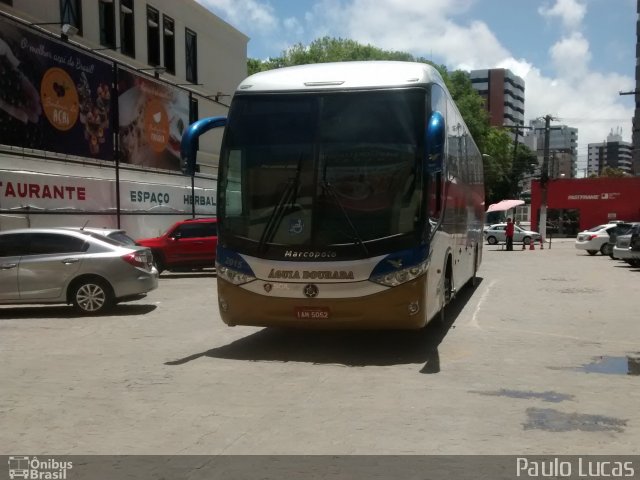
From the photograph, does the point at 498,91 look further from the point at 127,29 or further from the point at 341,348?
the point at 341,348

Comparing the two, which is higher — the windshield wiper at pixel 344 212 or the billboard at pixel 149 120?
the billboard at pixel 149 120

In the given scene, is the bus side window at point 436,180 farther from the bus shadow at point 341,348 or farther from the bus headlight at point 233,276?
the bus headlight at point 233,276

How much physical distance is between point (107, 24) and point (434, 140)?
2269cm

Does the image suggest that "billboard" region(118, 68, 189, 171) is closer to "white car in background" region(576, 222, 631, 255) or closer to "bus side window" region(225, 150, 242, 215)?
"bus side window" region(225, 150, 242, 215)

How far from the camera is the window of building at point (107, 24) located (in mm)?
26156

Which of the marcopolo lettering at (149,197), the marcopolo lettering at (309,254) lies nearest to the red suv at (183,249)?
the marcopolo lettering at (149,197)

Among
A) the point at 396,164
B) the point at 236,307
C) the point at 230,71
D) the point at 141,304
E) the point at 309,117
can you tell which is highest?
the point at 230,71

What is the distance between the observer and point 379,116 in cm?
802

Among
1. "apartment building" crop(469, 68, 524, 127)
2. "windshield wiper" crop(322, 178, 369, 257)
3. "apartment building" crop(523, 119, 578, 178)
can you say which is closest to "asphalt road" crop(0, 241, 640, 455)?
"windshield wiper" crop(322, 178, 369, 257)

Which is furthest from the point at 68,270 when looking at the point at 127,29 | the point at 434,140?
the point at 127,29

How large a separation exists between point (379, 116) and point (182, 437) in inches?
177

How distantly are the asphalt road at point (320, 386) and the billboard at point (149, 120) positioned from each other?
46.9 feet
